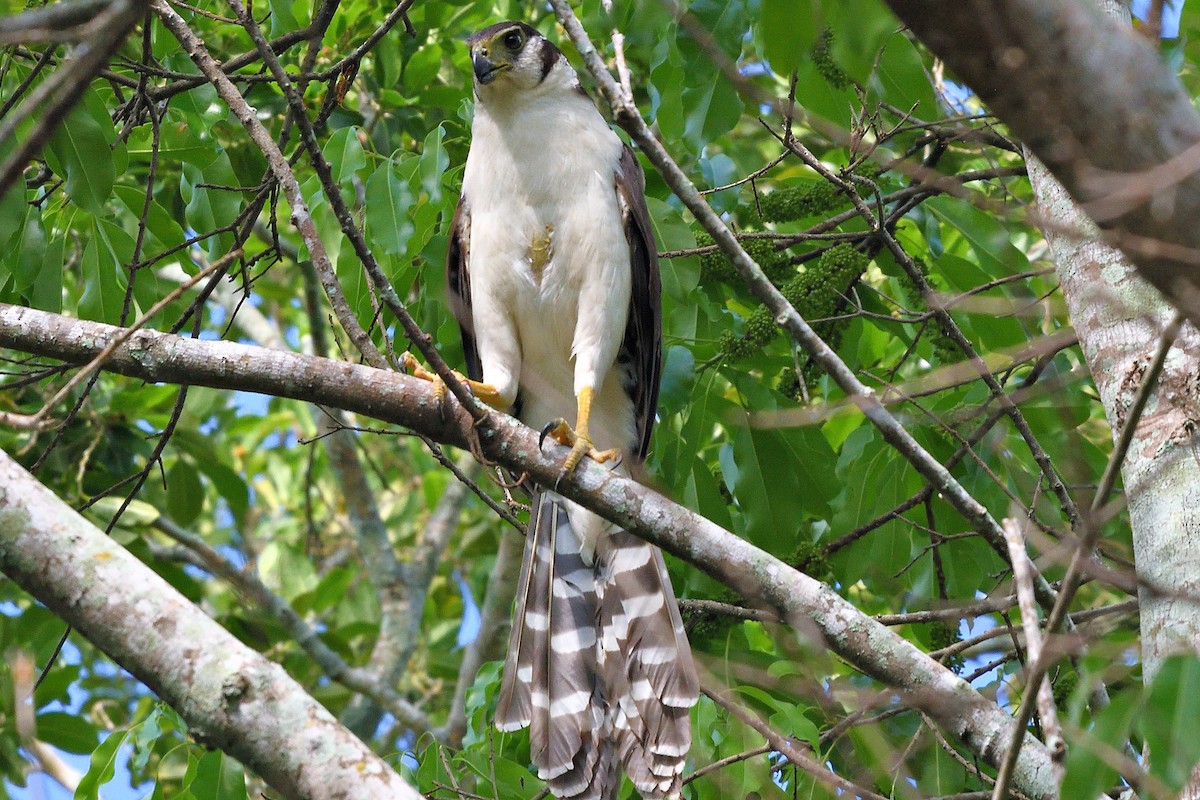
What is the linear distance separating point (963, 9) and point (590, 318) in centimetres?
255

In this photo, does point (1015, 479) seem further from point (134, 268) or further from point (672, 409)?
point (134, 268)

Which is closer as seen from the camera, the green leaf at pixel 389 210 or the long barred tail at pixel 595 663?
the long barred tail at pixel 595 663

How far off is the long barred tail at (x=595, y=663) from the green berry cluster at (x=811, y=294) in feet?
2.25

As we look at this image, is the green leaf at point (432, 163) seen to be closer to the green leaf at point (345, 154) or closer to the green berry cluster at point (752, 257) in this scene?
the green leaf at point (345, 154)

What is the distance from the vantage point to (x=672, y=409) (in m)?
3.85

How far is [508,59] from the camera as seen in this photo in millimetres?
4023

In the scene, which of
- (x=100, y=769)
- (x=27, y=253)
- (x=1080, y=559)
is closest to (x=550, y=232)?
(x=27, y=253)

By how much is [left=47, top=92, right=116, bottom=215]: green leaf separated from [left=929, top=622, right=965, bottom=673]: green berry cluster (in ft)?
8.48

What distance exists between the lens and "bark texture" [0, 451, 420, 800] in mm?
1866

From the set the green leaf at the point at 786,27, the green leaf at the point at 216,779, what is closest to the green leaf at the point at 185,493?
the green leaf at the point at 216,779

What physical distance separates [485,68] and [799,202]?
1.16m

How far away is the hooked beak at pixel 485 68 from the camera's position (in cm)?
392

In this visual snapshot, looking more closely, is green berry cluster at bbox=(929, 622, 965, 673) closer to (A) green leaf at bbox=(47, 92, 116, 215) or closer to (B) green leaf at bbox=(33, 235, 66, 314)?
(A) green leaf at bbox=(47, 92, 116, 215)

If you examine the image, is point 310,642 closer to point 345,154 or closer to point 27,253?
point 27,253
